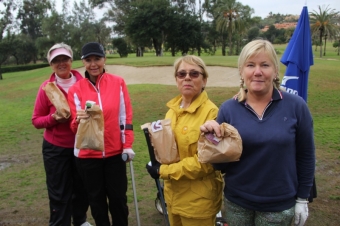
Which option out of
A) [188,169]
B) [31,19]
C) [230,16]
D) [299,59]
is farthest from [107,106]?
[31,19]

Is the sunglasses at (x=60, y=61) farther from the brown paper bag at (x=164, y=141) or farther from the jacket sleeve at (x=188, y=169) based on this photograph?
the jacket sleeve at (x=188, y=169)

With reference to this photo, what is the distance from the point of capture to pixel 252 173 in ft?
7.74

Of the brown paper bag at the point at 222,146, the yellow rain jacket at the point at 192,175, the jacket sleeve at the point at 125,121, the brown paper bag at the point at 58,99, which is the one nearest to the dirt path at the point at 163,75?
the jacket sleeve at the point at 125,121

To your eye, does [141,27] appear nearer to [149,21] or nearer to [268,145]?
[149,21]

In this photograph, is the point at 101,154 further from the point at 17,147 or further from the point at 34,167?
the point at 17,147

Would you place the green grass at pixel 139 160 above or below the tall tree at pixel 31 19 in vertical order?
below

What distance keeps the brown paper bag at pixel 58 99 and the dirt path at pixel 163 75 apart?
15.7 m

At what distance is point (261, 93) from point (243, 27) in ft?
190

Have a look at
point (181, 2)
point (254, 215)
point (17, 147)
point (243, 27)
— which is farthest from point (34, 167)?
point (181, 2)

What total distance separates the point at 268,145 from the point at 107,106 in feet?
6.33

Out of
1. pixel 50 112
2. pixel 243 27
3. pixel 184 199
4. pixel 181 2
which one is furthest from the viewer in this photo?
pixel 181 2

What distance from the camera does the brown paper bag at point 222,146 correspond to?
2236 mm

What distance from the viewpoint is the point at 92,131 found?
130 inches

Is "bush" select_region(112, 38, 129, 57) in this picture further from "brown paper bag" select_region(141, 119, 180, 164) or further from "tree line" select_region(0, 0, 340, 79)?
"brown paper bag" select_region(141, 119, 180, 164)
